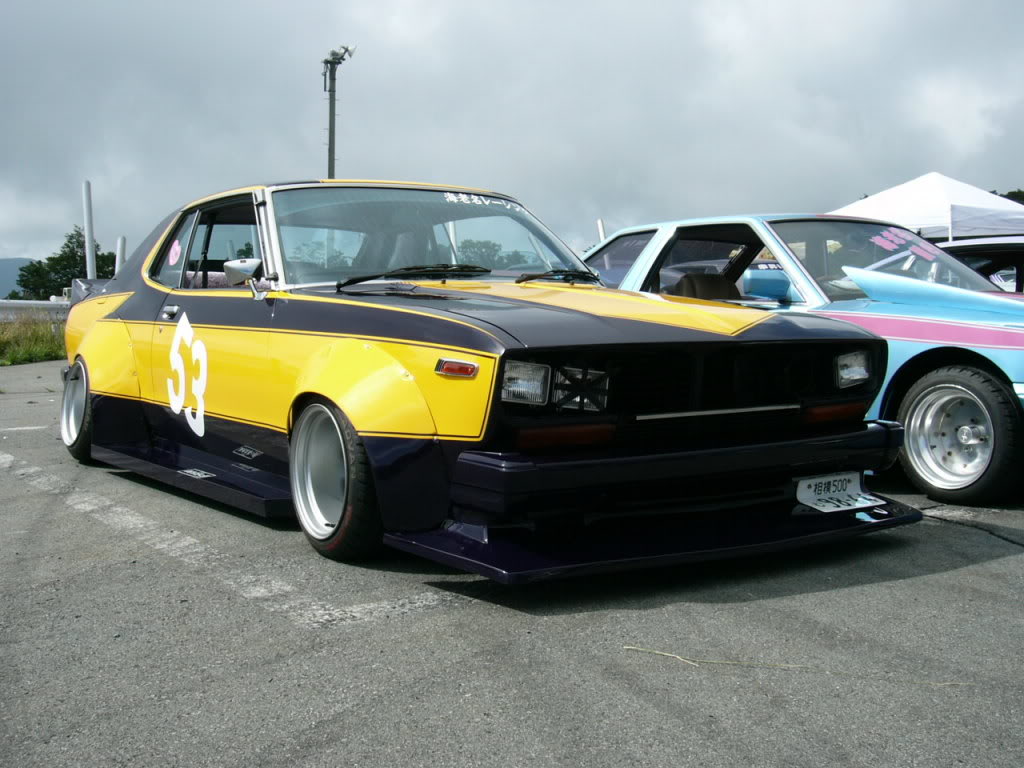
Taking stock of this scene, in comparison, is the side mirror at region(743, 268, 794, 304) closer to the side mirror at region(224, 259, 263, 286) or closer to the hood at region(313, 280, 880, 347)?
the hood at region(313, 280, 880, 347)

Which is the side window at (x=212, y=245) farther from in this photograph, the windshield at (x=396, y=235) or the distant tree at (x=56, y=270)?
the distant tree at (x=56, y=270)

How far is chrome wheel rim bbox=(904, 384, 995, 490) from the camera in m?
4.70

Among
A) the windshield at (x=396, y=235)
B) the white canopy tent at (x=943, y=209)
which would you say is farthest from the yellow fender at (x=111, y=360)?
the white canopy tent at (x=943, y=209)

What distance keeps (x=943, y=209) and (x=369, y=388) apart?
12389 millimetres

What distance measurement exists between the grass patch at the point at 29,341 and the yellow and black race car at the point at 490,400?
11877mm

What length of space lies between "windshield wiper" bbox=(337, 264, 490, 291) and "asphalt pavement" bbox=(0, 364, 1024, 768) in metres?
1.04

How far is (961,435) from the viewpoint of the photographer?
15.7ft

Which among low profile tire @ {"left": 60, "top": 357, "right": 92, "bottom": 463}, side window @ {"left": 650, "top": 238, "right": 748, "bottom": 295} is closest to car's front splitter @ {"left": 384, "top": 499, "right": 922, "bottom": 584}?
side window @ {"left": 650, "top": 238, "right": 748, "bottom": 295}

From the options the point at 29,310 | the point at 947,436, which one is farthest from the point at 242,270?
the point at 29,310

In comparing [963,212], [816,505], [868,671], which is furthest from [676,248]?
[963,212]

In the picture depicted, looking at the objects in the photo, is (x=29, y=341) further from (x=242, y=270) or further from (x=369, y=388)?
(x=369, y=388)

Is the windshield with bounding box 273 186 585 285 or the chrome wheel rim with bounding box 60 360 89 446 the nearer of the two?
the windshield with bounding box 273 186 585 285

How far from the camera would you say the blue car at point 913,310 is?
4582mm

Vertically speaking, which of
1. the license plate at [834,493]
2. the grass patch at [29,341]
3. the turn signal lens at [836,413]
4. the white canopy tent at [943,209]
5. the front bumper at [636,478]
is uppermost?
the white canopy tent at [943,209]
